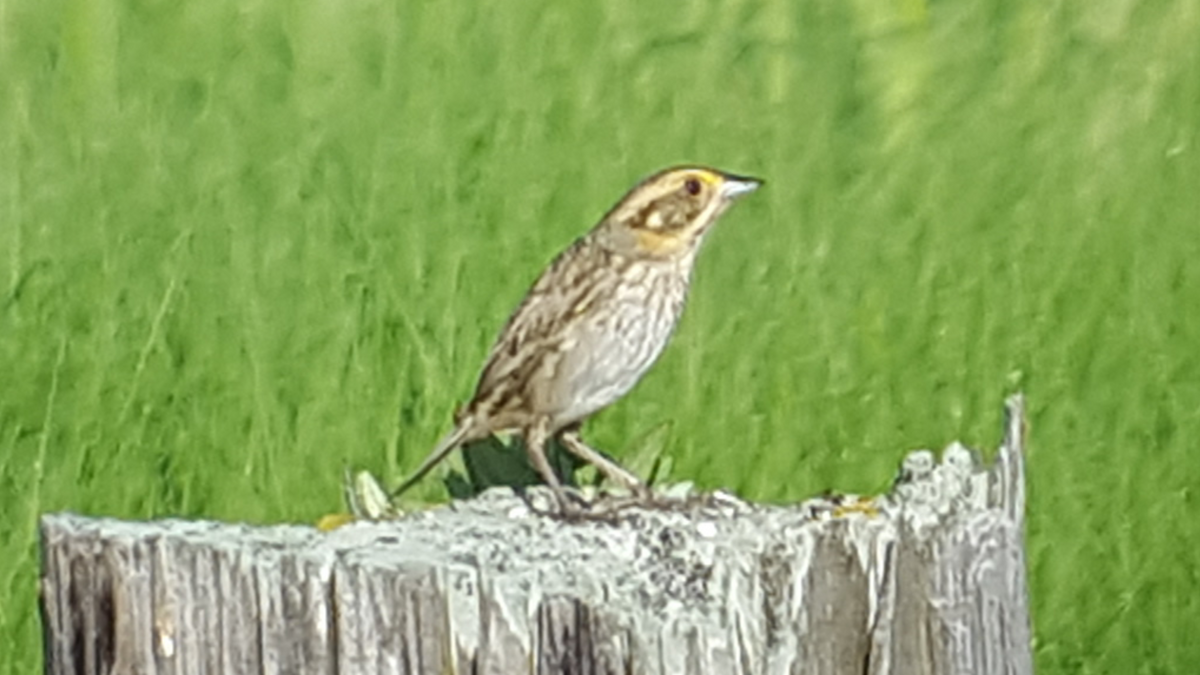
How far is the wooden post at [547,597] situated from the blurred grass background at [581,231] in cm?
189

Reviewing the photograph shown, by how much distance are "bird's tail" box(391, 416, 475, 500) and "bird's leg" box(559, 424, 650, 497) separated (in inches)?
6.6

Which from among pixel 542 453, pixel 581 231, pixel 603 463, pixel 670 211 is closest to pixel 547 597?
pixel 603 463

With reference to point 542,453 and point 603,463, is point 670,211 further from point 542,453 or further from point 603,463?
point 603,463

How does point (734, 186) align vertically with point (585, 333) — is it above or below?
above

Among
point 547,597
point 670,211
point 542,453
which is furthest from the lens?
point 670,211

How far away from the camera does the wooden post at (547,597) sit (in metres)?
3.12

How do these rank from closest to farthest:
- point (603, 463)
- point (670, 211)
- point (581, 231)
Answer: point (603, 463) → point (670, 211) → point (581, 231)

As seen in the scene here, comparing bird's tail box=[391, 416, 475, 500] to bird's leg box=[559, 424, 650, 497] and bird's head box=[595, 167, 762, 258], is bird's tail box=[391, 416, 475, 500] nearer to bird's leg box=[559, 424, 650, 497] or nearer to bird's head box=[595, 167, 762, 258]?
bird's leg box=[559, 424, 650, 497]

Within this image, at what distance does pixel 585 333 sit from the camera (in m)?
4.70

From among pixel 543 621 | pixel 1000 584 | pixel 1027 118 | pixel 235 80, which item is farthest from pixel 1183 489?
pixel 543 621

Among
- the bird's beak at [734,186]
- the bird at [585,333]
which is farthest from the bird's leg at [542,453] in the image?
the bird's beak at [734,186]

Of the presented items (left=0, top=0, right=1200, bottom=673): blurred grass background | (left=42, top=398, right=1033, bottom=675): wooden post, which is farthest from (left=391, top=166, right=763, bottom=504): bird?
(left=42, top=398, right=1033, bottom=675): wooden post

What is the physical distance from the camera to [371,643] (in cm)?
312

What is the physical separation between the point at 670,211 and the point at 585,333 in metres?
0.33
